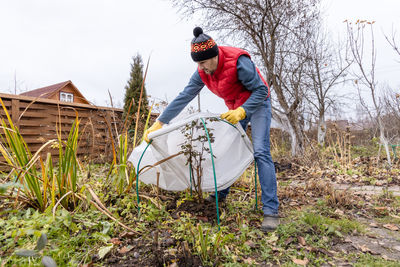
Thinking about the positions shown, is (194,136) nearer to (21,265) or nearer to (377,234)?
(21,265)

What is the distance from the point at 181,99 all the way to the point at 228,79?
0.52 metres

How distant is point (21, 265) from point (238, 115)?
1528 millimetres

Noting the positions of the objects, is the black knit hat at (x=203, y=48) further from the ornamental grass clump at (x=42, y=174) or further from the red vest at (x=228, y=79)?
the ornamental grass clump at (x=42, y=174)

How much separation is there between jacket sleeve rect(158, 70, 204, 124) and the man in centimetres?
16

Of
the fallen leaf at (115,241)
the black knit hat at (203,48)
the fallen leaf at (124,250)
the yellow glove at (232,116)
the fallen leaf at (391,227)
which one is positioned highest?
the black knit hat at (203,48)

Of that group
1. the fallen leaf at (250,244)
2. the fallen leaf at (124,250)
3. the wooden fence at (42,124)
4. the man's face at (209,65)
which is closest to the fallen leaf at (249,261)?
the fallen leaf at (250,244)

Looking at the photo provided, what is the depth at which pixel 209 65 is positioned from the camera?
189 cm

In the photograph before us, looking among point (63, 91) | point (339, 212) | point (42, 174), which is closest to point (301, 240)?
point (339, 212)

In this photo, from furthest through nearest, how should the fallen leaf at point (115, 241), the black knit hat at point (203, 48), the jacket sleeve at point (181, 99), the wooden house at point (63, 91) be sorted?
the wooden house at point (63, 91) → the jacket sleeve at point (181, 99) → the black knit hat at point (203, 48) → the fallen leaf at point (115, 241)

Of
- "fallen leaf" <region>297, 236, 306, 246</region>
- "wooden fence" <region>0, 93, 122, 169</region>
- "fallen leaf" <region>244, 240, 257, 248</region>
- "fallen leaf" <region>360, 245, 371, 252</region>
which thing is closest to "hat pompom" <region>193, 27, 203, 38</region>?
"fallen leaf" <region>244, 240, 257, 248</region>

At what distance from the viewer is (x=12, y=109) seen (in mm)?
4320

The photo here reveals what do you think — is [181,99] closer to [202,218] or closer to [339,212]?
[202,218]

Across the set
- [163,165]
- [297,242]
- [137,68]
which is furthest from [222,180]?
[137,68]

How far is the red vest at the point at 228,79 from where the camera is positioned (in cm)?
189
